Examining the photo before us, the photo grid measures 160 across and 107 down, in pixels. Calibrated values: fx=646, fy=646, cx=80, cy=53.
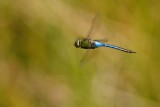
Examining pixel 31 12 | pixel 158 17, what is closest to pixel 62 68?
pixel 31 12

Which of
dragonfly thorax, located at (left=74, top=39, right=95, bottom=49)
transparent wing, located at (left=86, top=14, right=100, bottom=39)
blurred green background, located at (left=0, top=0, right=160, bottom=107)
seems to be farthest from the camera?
blurred green background, located at (left=0, top=0, right=160, bottom=107)

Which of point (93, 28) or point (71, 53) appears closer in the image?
point (93, 28)

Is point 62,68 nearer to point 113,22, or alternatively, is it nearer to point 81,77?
point 81,77

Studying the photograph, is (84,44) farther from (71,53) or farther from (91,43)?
(71,53)

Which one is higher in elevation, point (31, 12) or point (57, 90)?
point (31, 12)

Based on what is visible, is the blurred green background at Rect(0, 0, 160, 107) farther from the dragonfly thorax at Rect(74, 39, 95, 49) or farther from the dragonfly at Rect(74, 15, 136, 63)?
the dragonfly thorax at Rect(74, 39, 95, 49)

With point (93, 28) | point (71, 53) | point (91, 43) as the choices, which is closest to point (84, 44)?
point (91, 43)

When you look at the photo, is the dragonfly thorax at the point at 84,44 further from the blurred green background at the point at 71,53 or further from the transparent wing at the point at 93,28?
the blurred green background at the point at 71,53

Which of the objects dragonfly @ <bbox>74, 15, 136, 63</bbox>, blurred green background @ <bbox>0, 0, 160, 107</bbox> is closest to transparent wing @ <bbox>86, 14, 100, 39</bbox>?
dragonfly @ <bbox>74, 15, 136, 63</bbox>
